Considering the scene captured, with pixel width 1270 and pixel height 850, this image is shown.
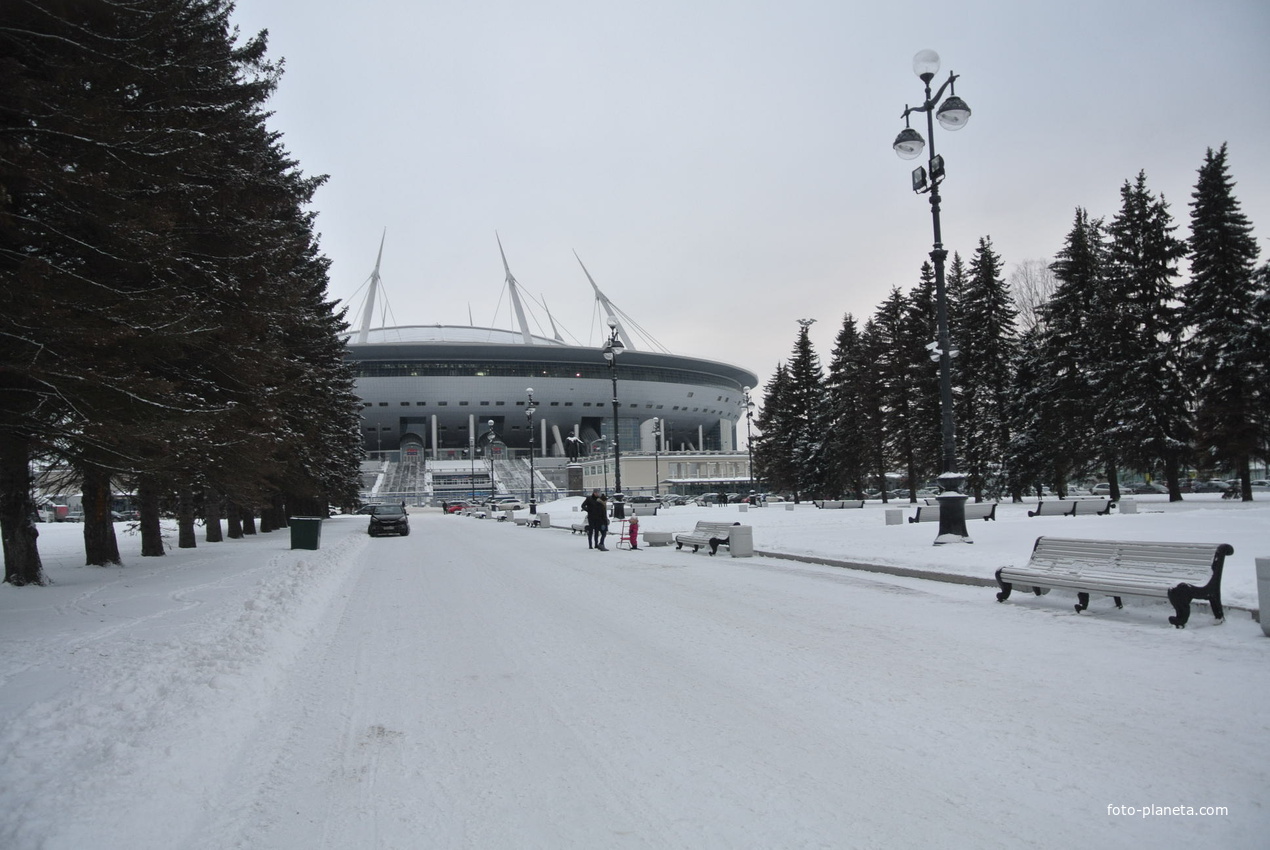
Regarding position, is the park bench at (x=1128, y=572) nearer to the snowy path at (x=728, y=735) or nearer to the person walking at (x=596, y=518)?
the snowy path at (x=728, y=735)

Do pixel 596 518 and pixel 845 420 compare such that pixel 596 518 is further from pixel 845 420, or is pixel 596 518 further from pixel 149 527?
pixel 845 420

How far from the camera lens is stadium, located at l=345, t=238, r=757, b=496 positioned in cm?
12606

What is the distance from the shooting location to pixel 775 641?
763 centimetres

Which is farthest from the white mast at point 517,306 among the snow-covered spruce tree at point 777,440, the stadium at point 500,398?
the snow-covered spruce tree at point 777,440

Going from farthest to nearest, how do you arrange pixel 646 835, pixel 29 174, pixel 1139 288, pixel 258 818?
1. pixel 1139 288
2. pixel 29 174
3. pixel 258 818
4. pixel 646 835

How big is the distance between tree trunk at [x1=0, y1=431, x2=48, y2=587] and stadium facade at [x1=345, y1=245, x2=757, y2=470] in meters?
108

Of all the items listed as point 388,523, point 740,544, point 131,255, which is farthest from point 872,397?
point 131,255

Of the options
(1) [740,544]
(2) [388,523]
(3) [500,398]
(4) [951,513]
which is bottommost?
(2) [388,523]

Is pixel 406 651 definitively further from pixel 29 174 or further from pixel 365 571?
pixel 365 571

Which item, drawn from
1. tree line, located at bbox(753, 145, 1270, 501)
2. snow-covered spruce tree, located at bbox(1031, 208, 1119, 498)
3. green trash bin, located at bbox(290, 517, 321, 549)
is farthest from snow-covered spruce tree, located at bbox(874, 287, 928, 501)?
green trash bin, located at bbox(290, 517, 321, 549)

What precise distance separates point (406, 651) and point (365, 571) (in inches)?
386

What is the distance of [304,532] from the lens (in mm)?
21438

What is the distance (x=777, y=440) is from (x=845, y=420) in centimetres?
1008

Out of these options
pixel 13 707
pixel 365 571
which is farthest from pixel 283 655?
pixel 365 571
